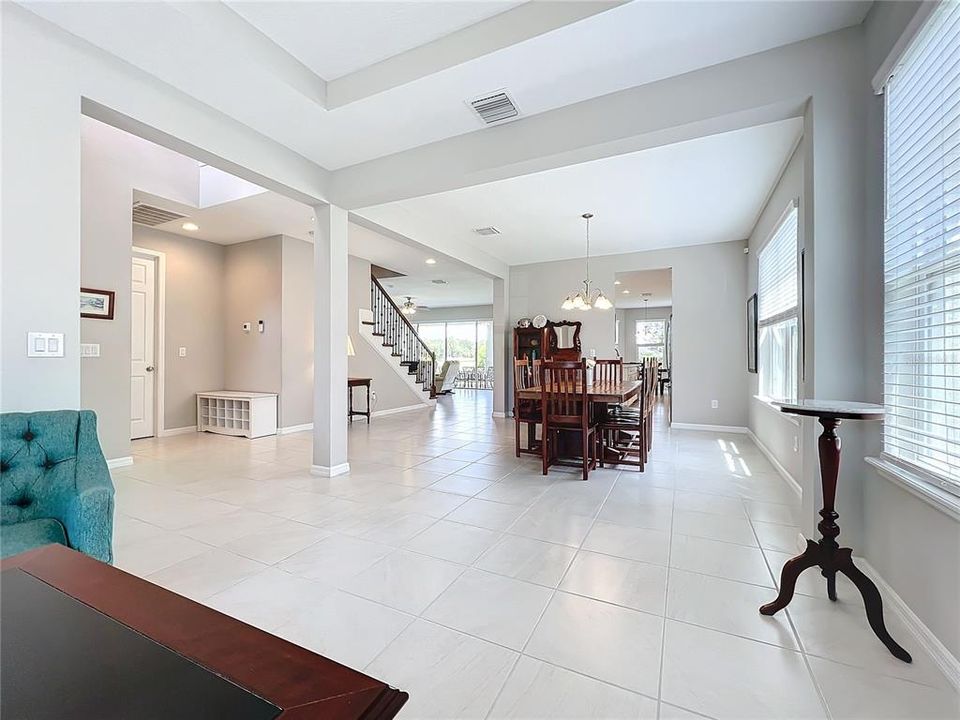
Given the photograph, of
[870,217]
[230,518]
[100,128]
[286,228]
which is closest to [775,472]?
[870,217]

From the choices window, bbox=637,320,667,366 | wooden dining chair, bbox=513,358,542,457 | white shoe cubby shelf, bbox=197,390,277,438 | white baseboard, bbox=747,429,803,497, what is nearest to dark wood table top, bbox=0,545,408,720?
white baseboard, bbox=747,429,803,497

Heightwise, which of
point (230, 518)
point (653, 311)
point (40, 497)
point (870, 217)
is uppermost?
point (653, 311)

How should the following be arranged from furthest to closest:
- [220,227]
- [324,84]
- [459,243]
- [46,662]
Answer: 1. [459,243]
2. [220,227]
3. [324,84]
4. [46,662]

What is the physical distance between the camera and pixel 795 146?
11.0 feet

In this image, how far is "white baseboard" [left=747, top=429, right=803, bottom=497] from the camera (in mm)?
3346

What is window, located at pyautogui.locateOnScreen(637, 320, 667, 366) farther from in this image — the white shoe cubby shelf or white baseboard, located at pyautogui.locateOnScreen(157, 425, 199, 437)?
white baseboard, located at pyautogui.locateOnScreen(157, 425, 199, 437)

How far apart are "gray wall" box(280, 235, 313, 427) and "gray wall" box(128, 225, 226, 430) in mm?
1216

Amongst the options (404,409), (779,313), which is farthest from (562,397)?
(404,409)

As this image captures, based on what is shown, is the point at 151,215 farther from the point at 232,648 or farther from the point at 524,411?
the point at 232,648

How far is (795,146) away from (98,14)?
439 cm

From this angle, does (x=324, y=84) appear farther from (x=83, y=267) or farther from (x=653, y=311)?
(x=653, y=311)

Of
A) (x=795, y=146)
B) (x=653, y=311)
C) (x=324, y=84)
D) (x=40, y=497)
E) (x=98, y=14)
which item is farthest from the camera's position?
(x=653, y=311)

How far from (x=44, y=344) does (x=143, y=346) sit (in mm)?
4100

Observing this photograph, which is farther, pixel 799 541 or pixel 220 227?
pixel 220 227
